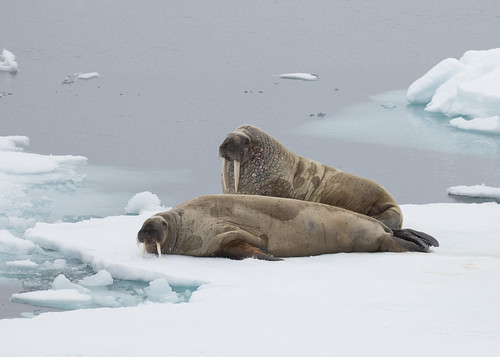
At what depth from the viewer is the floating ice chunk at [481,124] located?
1540 cm

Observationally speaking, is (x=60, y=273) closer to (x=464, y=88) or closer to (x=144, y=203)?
(x=144, y=203)

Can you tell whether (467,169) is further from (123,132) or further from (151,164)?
(123,132)

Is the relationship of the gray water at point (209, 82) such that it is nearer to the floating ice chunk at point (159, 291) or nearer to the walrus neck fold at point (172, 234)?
the walrus neck fold at point (172, 234)

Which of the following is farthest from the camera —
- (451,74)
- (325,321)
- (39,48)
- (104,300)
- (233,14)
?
(233,14)

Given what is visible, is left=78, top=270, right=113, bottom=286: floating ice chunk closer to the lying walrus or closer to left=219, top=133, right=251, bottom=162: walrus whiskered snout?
the lying walrus

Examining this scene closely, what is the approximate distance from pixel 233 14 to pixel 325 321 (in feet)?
86.9

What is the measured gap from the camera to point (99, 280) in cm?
580

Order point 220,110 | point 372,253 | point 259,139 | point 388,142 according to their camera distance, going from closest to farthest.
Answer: point 372,253, point 259,139, point 388,142, point 220,110

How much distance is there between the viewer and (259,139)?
7359 mm

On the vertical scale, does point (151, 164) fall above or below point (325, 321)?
above

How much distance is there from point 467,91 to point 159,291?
Result: 11018 millimetres

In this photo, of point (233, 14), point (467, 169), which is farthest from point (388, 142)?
point (233, 14)

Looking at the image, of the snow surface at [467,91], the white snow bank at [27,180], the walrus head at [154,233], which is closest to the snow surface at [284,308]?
the walrus head at [154,233]

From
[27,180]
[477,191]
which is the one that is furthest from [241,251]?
[477,191]
